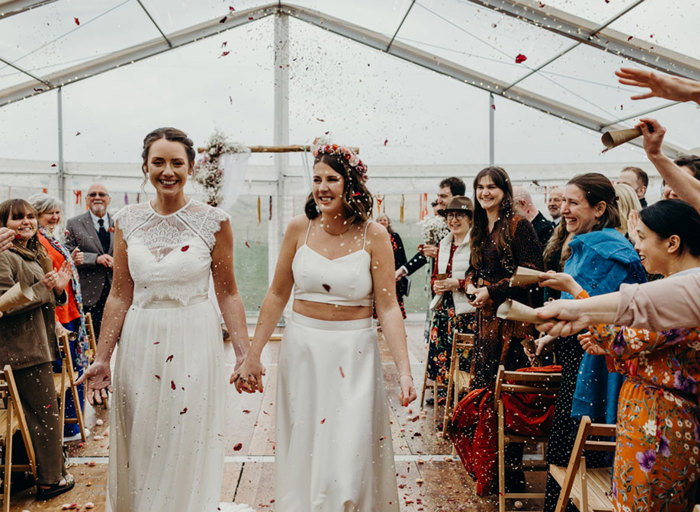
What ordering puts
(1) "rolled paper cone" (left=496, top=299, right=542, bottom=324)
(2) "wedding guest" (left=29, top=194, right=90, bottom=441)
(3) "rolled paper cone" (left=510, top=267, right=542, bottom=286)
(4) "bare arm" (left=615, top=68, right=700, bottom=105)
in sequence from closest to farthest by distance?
(1) "rolled paper cone" (left=496, top=299, right=542, bottom=324)
(3) "rolled paper cone" (left=510, top=267, right=542, bottom=286)
(4) "bare arm" (left=615, top=68, right=700, bottom=105)
(2) "wedding guest" (left=29, top=194, right=90, bottom=441)

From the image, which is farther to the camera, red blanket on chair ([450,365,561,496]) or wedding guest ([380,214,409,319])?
wedding guest ([380,214,409,319])

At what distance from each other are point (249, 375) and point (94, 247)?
12.5 feet

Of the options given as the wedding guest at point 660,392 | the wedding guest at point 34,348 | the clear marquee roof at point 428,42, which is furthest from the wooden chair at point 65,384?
the wedding guest at point 660,392

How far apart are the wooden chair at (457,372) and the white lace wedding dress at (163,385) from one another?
2.01 m

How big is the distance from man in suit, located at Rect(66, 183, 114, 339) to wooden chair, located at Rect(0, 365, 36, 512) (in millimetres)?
2370

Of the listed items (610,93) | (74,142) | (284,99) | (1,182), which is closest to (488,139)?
(610,93)

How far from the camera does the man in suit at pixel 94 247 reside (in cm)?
552

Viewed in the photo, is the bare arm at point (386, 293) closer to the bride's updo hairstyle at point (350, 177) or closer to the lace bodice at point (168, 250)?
the bride's updo hairstyle at point (350, 177)

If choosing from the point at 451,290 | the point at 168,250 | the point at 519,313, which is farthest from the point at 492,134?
the point at 519,313

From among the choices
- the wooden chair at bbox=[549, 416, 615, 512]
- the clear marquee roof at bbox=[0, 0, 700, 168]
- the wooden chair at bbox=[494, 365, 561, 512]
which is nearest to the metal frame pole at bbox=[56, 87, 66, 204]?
the clear marquee roof at bbox=[0, 0, 700, 168]

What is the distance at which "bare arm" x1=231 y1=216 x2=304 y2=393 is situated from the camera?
2.53 metres

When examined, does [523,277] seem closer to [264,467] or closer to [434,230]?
[264,467]

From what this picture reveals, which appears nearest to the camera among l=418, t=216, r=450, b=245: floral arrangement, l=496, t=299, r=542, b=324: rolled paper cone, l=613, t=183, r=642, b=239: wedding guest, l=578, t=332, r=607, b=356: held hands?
l=496, t=299, r=542, b=324: rolled paper cone

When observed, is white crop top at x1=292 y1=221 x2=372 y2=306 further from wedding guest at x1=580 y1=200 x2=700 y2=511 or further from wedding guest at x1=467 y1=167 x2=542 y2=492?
wedding guest at x1=467 y1=167 x2=542 y2=492
